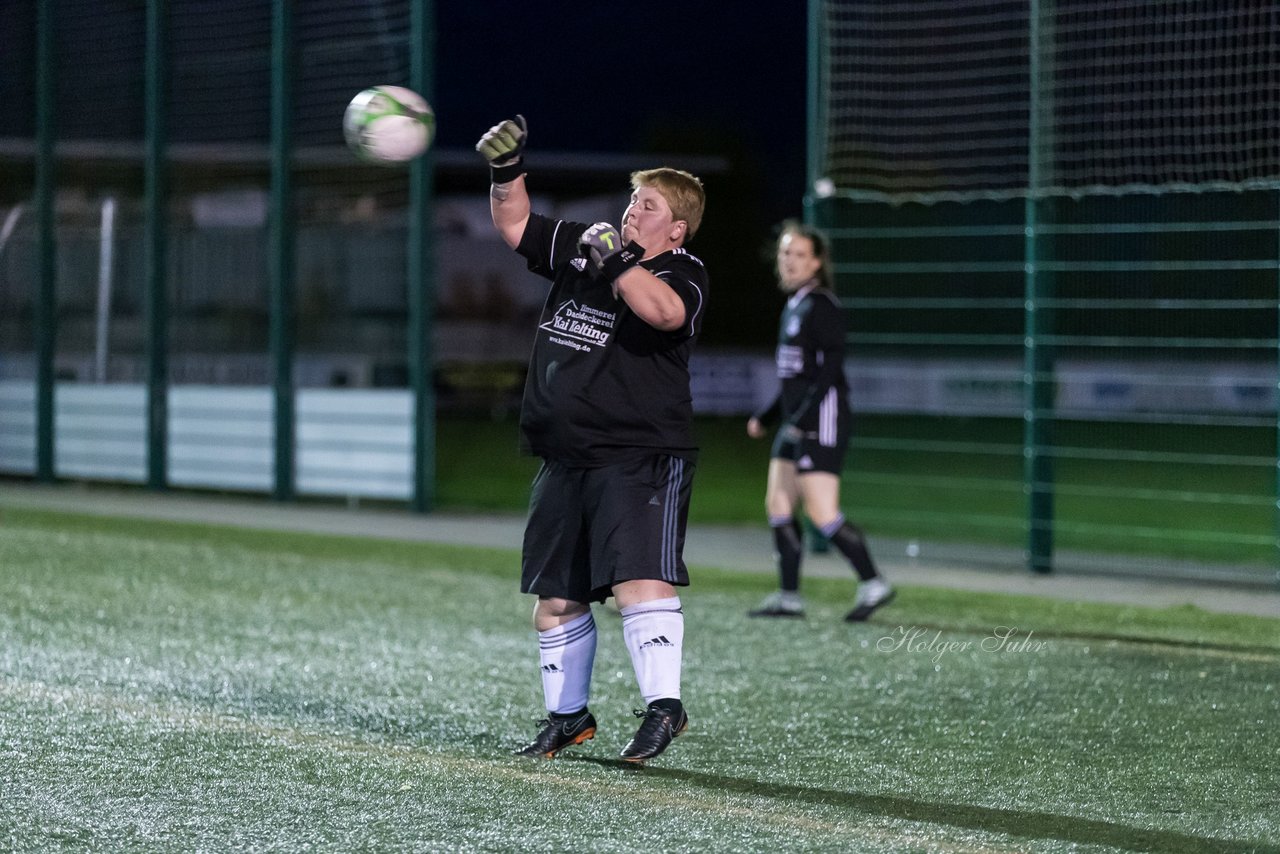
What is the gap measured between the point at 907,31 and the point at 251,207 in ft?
44.9

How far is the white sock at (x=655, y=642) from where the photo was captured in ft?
18.6

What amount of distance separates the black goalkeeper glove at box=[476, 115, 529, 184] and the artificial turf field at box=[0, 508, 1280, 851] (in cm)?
183

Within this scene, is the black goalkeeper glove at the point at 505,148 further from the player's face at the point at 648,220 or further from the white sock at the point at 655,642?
the white sock at the point at 655,642

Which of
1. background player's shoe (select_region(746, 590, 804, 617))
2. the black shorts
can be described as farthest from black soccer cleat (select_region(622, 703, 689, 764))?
background player's shoe (select_region(746, 590, 804, 617))

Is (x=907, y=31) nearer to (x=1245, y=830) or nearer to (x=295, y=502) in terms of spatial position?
(x=295, y=502)

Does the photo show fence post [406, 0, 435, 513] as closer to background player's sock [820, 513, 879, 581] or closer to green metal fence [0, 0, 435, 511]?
green metal fence [0, 0, 435, 511]

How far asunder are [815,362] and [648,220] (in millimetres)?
3506

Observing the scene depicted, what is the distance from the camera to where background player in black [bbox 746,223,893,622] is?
9.05 m

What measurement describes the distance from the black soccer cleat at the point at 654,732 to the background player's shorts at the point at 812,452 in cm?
347

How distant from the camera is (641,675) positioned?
5.73 metres

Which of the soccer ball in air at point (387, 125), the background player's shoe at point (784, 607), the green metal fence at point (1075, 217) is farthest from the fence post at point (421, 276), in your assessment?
the soccer ball in air at point (387, 125)

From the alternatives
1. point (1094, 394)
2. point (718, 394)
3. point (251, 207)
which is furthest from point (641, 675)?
point (718, 394)

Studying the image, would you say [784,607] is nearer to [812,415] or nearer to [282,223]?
[812,415]

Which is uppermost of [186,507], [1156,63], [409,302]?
[1156,63]
